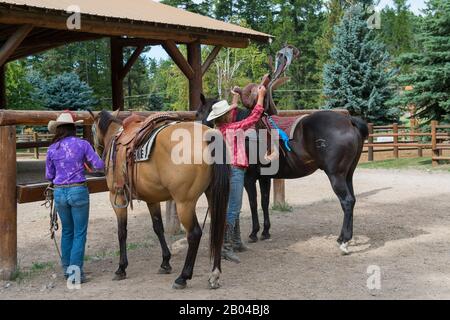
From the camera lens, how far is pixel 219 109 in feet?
18.0

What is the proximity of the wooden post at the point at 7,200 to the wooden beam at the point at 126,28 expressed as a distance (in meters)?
3.61

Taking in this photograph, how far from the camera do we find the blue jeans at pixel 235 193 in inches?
230

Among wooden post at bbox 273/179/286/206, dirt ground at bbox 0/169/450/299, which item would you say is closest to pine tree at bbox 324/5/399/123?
dirt ground at bbox 0/169/450/299

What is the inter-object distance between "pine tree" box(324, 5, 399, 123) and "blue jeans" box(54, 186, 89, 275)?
19052mm

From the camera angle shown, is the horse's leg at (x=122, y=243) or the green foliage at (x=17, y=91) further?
the green foliage at (x=17, y=91)

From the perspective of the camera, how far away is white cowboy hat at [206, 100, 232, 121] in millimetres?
5469

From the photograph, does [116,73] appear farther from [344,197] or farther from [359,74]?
[359,74]

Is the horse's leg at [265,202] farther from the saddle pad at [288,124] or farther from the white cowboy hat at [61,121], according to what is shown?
the white cowboy hat at [61,121]

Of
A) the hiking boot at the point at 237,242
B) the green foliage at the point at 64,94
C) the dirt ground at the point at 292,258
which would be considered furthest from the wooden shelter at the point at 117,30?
the green foliage at the point at 64,94

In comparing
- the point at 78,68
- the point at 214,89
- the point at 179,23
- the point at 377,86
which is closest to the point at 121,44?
the point at 179,23

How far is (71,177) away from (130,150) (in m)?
0.62

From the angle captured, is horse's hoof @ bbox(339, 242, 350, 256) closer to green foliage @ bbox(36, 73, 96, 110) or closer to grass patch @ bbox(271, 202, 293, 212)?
grass patch @ bbox(271, 202, 293, 212)

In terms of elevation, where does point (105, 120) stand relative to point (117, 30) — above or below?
below

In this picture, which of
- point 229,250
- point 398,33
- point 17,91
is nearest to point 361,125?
point 229,250
